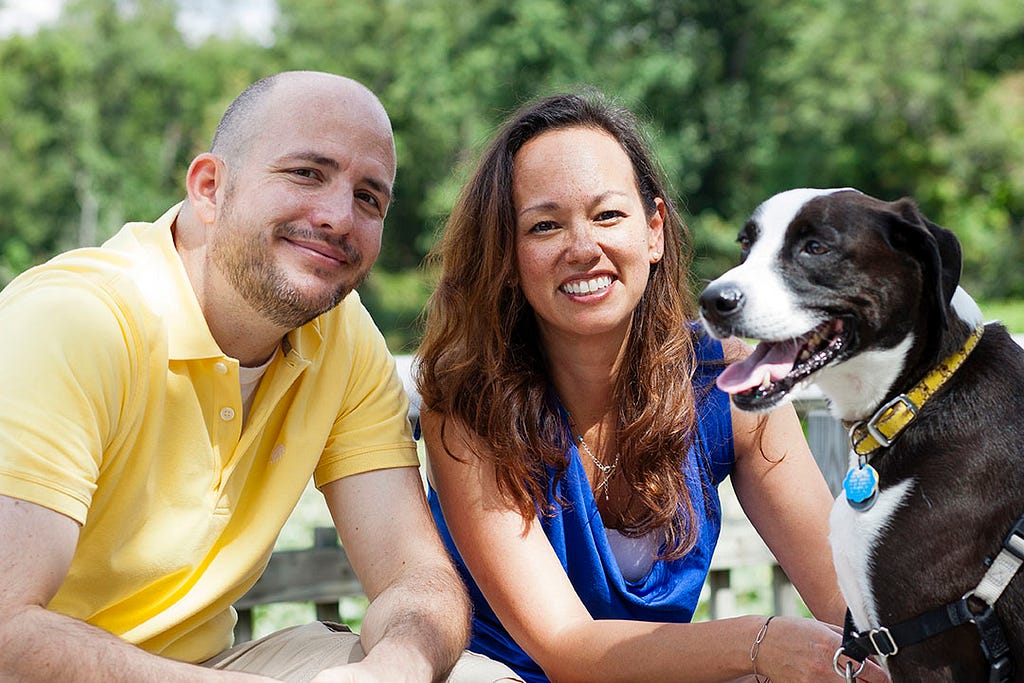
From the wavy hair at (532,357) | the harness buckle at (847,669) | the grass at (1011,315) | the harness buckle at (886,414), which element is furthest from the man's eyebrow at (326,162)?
the grass at (1011,315)

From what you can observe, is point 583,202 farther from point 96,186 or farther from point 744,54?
point 96,186

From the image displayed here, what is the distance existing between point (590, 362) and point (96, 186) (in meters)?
34.2

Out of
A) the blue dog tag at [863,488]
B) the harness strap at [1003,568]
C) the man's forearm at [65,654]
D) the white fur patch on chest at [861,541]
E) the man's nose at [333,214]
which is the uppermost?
the man's nose at [333,214]

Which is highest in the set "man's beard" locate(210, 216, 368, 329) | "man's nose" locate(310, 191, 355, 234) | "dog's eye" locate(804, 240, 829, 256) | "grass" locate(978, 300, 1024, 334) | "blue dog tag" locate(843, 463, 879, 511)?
"grass" locate(978, 300, 1024, 334)

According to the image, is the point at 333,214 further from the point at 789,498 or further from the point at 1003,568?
the point at 1003,568

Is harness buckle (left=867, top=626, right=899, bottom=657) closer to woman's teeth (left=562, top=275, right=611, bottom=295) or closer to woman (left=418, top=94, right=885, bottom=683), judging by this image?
woman (left=418, top=94, right=885, bottom=683)

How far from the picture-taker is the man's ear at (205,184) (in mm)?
2512

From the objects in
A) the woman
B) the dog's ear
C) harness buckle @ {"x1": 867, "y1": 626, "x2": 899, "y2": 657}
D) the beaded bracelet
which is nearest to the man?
the woman

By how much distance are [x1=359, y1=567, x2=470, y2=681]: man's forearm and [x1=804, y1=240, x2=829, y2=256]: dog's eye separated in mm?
1057

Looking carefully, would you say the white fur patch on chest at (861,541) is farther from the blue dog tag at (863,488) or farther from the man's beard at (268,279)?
the man's beard at (268,279)

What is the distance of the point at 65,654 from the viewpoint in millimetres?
2006

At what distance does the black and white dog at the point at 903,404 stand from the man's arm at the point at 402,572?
80 cm

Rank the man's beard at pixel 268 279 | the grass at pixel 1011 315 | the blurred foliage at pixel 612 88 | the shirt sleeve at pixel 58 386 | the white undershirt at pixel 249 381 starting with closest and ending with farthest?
the shirt sleeve at pixel 58 386, the man's beard at pixel 268 279, the white undershirt at pixel 249 381, the grass at pixel 1011 315, the blurred foliage at pixel 612 88

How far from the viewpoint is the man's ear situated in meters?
2.51
